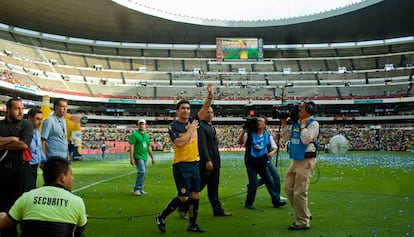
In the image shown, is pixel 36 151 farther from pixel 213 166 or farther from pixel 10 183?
pixel 213 166

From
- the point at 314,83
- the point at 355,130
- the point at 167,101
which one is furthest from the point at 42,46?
the point at 355,130

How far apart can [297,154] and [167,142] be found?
4856 cm

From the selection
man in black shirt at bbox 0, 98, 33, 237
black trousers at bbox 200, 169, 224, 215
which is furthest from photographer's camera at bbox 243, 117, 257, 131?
man in black shirt at bbox 0, 98, 33, 237

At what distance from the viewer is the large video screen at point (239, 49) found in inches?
2562

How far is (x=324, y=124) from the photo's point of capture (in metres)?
64.5

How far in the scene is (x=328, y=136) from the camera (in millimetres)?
56906

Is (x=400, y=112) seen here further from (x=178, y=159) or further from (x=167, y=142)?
(x=178, y=159)

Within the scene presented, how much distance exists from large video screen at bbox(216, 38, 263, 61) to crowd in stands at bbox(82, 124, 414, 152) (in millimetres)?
11712

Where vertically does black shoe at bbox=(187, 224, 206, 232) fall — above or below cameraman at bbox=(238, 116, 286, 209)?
below

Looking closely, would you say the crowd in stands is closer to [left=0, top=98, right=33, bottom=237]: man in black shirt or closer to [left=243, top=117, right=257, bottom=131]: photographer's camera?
[left=243, top=117, right=257, bottom=131]: photographer's camera

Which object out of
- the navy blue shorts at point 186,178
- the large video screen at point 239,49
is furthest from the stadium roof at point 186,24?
the navy blue shorts at point 186,178

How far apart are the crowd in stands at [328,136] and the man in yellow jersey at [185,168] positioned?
4364cm

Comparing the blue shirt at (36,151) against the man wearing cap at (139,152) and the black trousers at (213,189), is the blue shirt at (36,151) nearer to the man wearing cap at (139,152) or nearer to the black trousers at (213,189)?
the black trousers at (213,189)

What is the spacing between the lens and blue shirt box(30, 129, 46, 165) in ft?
22.6
